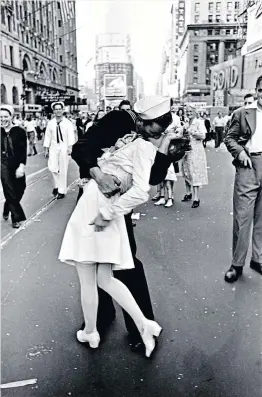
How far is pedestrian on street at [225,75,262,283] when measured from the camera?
12.1 feet

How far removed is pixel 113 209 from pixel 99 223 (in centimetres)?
12

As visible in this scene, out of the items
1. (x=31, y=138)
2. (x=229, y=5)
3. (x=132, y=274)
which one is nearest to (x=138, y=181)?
(x=132, y=274)

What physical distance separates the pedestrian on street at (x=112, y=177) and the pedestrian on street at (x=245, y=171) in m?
1.37

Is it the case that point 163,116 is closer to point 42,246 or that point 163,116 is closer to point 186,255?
point 186,255

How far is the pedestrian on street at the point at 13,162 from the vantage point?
5781 millimetres

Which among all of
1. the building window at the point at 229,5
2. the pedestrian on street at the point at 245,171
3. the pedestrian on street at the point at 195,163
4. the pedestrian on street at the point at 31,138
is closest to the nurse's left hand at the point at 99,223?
the pedestrian on street at the point at 245,171

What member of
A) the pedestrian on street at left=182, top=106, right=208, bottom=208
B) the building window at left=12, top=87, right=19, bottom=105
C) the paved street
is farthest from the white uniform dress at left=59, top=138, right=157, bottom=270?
the building window at left=12, top=87, right=19, bottom=105

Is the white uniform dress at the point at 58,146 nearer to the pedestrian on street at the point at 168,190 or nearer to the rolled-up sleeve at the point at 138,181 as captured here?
the pedestrian on street at the point at 168,190

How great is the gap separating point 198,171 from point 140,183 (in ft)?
16.7

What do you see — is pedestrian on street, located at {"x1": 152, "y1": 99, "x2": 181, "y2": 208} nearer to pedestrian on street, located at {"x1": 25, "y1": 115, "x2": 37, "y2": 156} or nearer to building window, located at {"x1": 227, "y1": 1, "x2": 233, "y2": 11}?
building window, located at {"x1": 227, "y1": 1, "x2": 233, "y2": 11}

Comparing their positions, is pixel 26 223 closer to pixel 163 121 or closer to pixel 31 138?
pixel 163 121

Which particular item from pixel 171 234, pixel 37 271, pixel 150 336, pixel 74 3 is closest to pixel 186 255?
pixel 171 234

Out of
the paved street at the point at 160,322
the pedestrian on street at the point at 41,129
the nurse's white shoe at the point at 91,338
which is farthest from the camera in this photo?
the pedestrian on street at the point at 41,129

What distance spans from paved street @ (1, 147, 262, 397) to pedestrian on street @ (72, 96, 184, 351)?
0.19 metres
